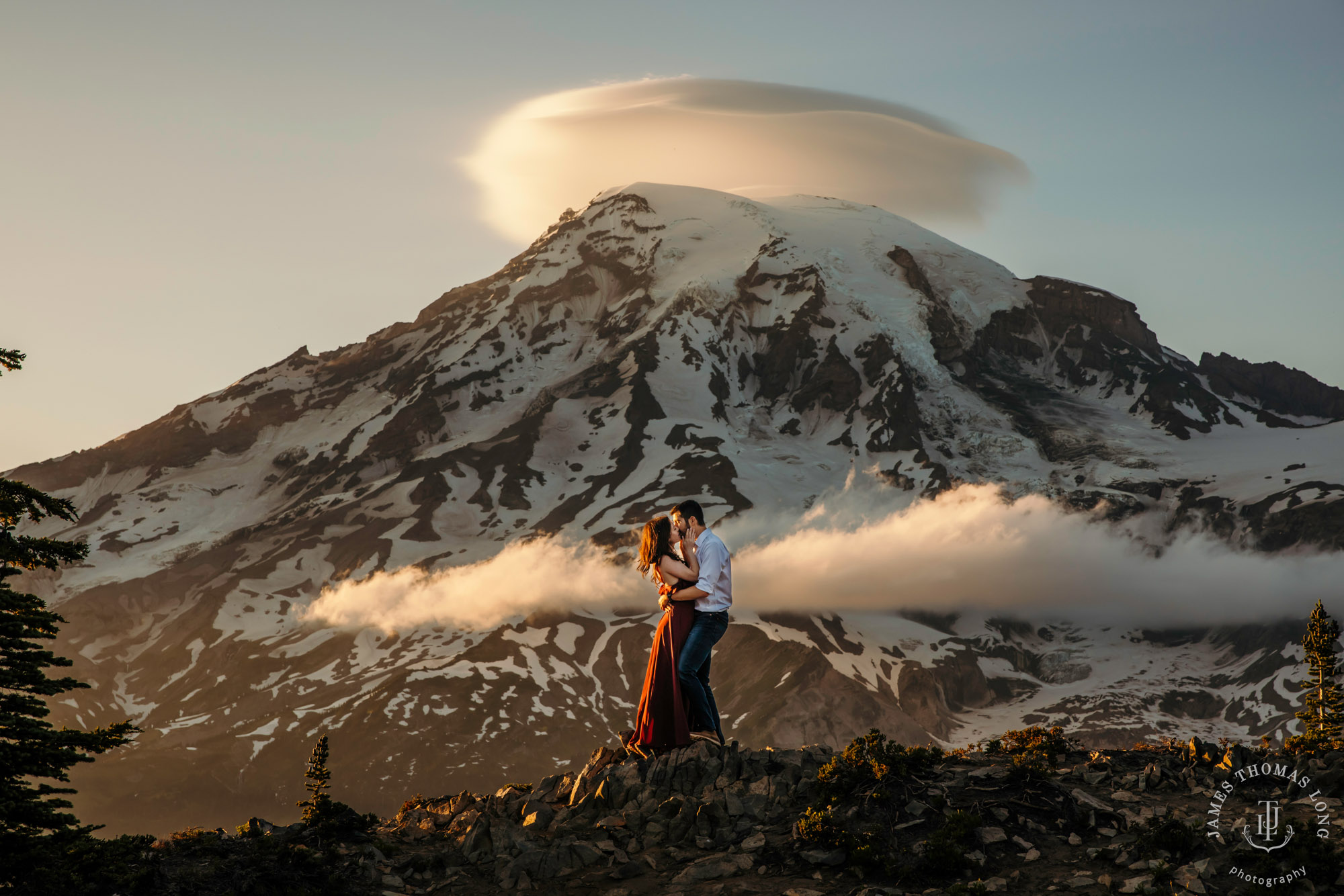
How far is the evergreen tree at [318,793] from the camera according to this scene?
32.8 metres

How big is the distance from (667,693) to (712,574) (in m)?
4.18

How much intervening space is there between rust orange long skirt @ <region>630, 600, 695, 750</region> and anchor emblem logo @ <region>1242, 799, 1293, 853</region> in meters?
14.1

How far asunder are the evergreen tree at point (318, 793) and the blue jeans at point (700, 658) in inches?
428

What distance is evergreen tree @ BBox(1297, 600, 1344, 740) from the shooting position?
47.6 meters

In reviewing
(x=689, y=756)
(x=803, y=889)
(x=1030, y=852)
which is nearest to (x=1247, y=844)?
(x=1030, y=852)

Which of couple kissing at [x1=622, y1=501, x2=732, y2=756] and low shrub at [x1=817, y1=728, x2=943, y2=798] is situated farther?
couple kissing at [x1=622, y1=501, x2=732, y2=756]

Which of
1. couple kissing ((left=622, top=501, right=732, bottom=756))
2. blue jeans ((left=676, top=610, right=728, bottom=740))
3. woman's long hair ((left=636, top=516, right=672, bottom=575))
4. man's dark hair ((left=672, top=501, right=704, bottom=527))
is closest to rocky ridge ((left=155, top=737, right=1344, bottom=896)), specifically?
couple kissing ((left=622, top=501, right=732, bottom=756))

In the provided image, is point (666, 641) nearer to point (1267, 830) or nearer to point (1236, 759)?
point (1267, 830)

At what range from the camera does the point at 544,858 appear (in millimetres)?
29078

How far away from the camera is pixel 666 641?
1209 inches

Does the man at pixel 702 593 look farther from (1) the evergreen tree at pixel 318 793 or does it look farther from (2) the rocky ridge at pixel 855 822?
(1) the evergreen tree at pixel 318 793

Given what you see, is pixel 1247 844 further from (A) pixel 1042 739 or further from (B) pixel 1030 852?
(A) pixel 1042 739

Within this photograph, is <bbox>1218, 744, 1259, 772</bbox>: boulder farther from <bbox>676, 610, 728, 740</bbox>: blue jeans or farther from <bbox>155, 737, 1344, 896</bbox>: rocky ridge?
<bbox>676, 610, 728, 740</bbox>: blue jeans

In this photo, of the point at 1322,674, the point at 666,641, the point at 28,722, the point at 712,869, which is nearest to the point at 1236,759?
the point at 712,869
